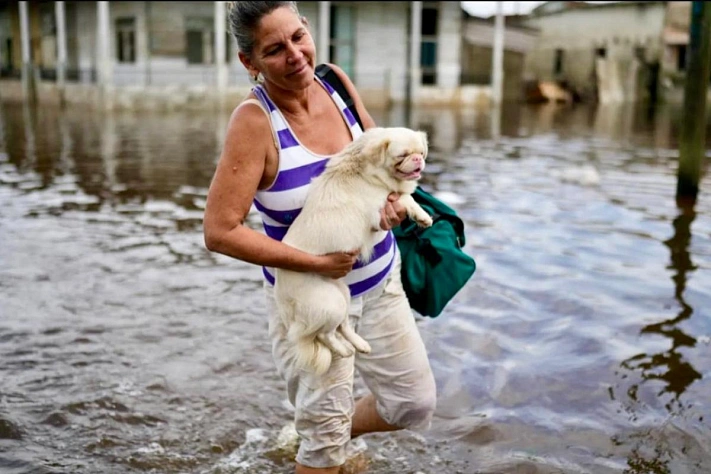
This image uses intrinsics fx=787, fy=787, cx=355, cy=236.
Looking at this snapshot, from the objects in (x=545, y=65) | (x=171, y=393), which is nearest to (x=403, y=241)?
(x=171, y=393)

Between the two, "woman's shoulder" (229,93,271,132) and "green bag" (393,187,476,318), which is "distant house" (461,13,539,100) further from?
"woman's shoulder" (229,93,271,132)

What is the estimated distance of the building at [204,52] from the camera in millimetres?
28328

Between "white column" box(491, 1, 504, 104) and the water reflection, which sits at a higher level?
"white column" box(491, 1, 504, 104)

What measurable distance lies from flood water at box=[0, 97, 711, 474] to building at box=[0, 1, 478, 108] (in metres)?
18.9

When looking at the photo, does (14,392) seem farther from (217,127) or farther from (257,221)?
(217,127)

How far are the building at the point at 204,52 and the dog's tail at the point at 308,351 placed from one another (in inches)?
1025

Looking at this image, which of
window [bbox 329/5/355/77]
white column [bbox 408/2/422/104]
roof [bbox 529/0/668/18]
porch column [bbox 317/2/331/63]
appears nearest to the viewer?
porch column [bbox 317/2/331/63]

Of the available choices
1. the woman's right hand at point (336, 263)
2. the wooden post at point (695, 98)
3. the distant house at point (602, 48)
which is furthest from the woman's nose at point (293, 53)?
the distant house at point (602, 48)

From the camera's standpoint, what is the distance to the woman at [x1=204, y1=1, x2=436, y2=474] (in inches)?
111

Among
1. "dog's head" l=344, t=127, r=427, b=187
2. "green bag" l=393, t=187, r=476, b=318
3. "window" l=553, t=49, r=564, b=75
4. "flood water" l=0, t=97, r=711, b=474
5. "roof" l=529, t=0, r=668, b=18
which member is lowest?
"flood water" l=0, t=97, r=711, b=474

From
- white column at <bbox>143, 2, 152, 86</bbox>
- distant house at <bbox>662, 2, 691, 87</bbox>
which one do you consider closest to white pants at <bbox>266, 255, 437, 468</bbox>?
white column at <bbox>143, 2, 152, 86</bbox>

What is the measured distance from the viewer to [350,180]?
2945 mm

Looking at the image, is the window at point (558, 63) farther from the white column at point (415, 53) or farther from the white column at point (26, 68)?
the white column at point (26, 68)

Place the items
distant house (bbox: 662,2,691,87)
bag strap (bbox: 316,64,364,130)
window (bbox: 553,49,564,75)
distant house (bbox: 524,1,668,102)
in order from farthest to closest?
1. window (bbox: 553,49,564,75)
2. distant house (bbox: 662,2,691,87)
3. distant house (bbox: 524,1,668,102)
4. bag strap (bbox: 316,64,364,130)
